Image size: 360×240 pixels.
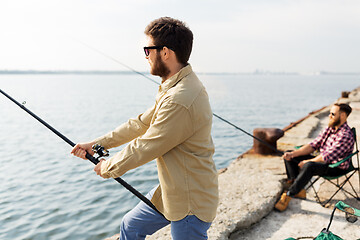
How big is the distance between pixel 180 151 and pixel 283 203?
325cm

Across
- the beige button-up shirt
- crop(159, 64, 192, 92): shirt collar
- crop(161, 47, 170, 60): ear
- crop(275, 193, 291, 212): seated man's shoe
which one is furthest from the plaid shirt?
crop(161, 47, 170, 60): ear

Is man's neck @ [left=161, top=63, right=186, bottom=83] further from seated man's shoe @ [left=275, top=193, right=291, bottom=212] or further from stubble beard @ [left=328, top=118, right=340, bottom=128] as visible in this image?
stubble beard @ [left=328, top=118, right=340, bottom=128]

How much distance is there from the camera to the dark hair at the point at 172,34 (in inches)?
77.2

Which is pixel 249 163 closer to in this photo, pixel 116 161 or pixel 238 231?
pixel 238 231

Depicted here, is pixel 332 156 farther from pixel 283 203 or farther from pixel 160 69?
pixel 160 69

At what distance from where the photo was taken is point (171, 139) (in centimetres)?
192

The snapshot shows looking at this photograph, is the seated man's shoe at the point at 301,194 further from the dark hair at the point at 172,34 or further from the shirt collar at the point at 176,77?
the dark hair at the point at 172,34

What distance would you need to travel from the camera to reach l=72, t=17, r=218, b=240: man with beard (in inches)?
75.8

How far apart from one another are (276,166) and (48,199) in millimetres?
5595

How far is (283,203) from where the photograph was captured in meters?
4.67

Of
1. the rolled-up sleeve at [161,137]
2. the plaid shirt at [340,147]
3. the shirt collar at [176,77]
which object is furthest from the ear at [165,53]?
the plaid shirt at [340,147]

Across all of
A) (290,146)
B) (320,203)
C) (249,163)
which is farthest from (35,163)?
(320,203)

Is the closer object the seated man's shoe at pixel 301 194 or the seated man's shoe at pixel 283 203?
the seated man's shoe at pixel 283 203

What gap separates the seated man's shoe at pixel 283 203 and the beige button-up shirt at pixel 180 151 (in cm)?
285
